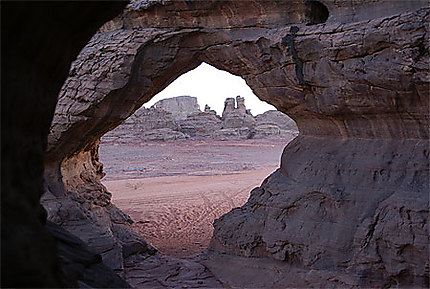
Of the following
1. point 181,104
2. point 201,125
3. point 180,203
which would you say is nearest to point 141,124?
point 201,125

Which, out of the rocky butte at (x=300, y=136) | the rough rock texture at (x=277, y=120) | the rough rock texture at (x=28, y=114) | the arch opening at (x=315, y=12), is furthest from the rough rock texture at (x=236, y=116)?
the rough rock texture at (x=28, y=114)

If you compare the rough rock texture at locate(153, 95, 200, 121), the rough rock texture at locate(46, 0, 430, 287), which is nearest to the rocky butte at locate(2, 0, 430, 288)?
the rough rock texture at locate(46, 0, 430, 287)

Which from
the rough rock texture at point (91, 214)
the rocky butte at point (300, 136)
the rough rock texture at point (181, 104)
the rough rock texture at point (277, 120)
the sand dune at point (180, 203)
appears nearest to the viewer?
the rocky butte at point (300, 136)

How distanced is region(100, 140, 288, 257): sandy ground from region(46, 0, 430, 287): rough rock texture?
275 centimetres

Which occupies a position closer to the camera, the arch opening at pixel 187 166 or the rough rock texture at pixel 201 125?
the arch opening at pixel 187 166

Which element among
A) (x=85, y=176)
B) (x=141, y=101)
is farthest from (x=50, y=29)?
(x=85, y=176)

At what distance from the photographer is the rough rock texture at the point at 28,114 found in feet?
6.41

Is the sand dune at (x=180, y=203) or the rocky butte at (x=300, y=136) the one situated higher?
the rocky butte at (x=300, y=136)

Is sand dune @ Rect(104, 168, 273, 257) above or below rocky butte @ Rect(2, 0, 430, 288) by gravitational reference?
below

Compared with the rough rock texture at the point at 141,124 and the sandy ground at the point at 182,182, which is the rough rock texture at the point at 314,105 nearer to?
the sandy ground at the point at 182,182

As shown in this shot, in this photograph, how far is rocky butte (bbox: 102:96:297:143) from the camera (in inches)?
1294

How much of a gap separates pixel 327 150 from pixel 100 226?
447 cm

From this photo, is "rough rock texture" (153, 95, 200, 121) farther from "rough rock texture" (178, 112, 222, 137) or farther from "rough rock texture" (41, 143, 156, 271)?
"rough rock texture" (41, 143, 156, 271)

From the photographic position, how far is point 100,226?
7930mm
